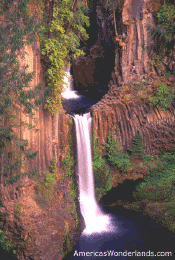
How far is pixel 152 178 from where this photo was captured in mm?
12930

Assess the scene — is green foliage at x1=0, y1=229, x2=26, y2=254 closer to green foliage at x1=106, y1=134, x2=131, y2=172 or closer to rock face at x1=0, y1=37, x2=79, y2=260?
rock face at x1=0, y1=37, x2=79, y2=260

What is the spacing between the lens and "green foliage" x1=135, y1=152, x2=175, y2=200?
471 inches

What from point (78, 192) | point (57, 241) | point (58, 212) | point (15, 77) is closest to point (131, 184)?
point (78, 192)

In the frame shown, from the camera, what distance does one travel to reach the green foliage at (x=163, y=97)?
13475mm

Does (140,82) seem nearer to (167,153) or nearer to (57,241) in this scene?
(167,153)

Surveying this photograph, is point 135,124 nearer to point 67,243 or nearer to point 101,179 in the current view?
point 101,179

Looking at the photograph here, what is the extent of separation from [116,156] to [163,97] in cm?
479

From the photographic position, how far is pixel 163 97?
13.6 meters

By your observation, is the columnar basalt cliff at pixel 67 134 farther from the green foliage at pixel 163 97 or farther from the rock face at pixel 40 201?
the green foliage at pixel 163 97

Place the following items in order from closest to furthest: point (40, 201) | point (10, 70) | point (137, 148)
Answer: point (10, 70)
point (40, 201)
point (137, 148)

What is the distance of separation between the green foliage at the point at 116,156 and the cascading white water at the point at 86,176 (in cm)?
133

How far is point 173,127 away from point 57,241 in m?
9.22

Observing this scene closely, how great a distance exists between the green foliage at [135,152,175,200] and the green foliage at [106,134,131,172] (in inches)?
56.4

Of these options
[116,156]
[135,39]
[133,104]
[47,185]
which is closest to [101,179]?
[116,156]
